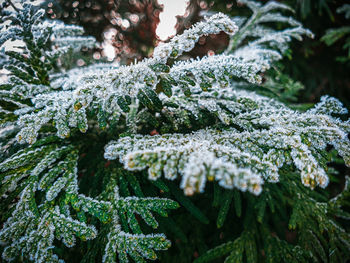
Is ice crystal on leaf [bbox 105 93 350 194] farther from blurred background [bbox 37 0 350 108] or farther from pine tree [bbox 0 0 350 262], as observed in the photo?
blurred background [bbox 37 0 350 108]

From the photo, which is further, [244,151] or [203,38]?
[203,38]

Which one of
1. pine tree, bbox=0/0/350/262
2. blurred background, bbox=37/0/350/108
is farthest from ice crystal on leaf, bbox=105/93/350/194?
blurred background, bbox=37/0/350/108

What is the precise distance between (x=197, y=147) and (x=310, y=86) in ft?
13.7

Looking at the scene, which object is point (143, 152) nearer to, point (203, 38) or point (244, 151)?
point (244, 151)

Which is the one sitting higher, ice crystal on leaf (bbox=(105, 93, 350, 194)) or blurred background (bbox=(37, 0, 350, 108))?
blurred background (bbox=(37, 0, 350, 108))

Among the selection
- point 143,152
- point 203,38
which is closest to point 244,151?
point 143,152

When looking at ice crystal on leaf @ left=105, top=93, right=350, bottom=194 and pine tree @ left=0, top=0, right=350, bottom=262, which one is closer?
ice crystal on leaf @ left=105, top=93, right=350, bottom=194

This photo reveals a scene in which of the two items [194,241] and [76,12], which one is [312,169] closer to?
[194,241]

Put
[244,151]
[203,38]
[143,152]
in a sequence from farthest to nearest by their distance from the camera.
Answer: [203,38] < [244,151] < [143,152]

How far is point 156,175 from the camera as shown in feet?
2.59

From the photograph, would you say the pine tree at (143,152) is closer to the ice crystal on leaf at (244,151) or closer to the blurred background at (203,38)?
the ice crystal on leaf at (244,151)

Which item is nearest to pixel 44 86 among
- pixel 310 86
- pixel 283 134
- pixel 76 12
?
pixel 283 134

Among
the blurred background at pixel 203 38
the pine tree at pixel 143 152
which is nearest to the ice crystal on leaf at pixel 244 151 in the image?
the pine tree at pixel 143 152

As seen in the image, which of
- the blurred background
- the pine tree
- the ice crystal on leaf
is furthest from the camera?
the blurred background
